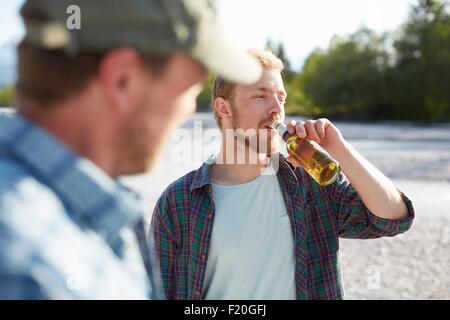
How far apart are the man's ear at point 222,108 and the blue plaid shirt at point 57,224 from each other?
1.47m

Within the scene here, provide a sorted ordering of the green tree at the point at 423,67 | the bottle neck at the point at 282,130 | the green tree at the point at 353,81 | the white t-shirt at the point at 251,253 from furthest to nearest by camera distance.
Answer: the green tree at the point at 353,81 < the green tree at the point at 423,67 < the bottle neck at the point at 282,130 < the white t-shirt at the point at 251,253

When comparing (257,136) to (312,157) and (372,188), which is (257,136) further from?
(372,188)

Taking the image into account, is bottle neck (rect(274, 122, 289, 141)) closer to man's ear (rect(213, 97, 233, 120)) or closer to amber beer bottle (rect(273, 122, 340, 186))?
amber beer bottle (rect(273, 122, 340, 186))

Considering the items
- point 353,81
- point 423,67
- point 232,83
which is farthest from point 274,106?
point 353,81

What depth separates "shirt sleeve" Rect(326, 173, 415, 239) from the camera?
6.66 ft

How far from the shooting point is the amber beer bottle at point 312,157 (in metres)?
2.03

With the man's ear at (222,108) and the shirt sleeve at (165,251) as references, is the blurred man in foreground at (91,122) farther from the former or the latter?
the man's ear at (222,108)

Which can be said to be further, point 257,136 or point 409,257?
point 409,257

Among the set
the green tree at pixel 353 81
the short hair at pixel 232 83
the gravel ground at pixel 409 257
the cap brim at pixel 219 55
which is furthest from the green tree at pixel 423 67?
the cap brim at pixel 219 55

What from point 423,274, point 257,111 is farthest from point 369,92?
point 257,111

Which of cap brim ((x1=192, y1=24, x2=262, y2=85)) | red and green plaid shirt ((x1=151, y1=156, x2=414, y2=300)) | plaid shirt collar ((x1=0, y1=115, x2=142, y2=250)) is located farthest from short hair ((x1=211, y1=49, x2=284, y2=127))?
plaid shirt collar ((x1=0, y1=115, x2=142, y2=250))

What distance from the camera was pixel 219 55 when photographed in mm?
960

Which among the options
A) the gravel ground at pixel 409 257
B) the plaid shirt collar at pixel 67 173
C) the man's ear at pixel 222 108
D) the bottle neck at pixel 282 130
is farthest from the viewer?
the gravel ground at pixel 409 257

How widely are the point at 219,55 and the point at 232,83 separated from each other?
4.54 ft
